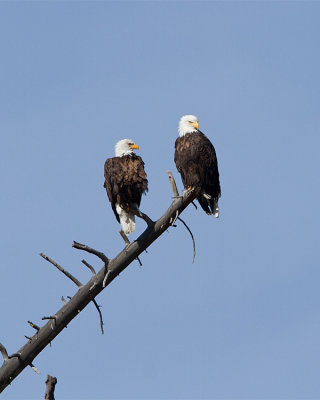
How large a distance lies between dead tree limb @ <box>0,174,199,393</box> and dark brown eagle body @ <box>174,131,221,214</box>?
1941 millimetres

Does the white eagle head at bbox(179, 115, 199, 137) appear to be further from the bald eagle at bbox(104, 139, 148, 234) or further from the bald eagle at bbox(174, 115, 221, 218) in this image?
the bald eagle at bbox(104, 139, 148, 234)

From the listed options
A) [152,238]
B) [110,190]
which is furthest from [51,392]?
[110,190]

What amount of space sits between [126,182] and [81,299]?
1.79 m

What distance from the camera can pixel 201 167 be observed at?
30.9 ft

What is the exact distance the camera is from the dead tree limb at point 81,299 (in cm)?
729

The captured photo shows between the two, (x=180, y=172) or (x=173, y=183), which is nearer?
(x=173, y=183)

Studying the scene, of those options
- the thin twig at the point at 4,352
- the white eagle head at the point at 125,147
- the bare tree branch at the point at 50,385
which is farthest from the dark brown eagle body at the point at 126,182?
the bare tree branch at the point at 50,385

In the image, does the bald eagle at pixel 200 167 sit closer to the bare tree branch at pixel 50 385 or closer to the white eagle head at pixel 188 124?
the white eagle head at pixel 188 124

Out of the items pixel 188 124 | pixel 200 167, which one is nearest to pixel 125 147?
pixel 200 167

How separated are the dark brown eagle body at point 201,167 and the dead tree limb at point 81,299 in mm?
1941

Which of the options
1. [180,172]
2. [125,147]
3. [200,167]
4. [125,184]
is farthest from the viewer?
[180,172]

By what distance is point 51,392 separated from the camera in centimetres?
633

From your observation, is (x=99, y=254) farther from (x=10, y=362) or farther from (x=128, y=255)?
(x=10, y=362)

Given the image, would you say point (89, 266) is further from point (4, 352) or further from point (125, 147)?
point (125, 147)
